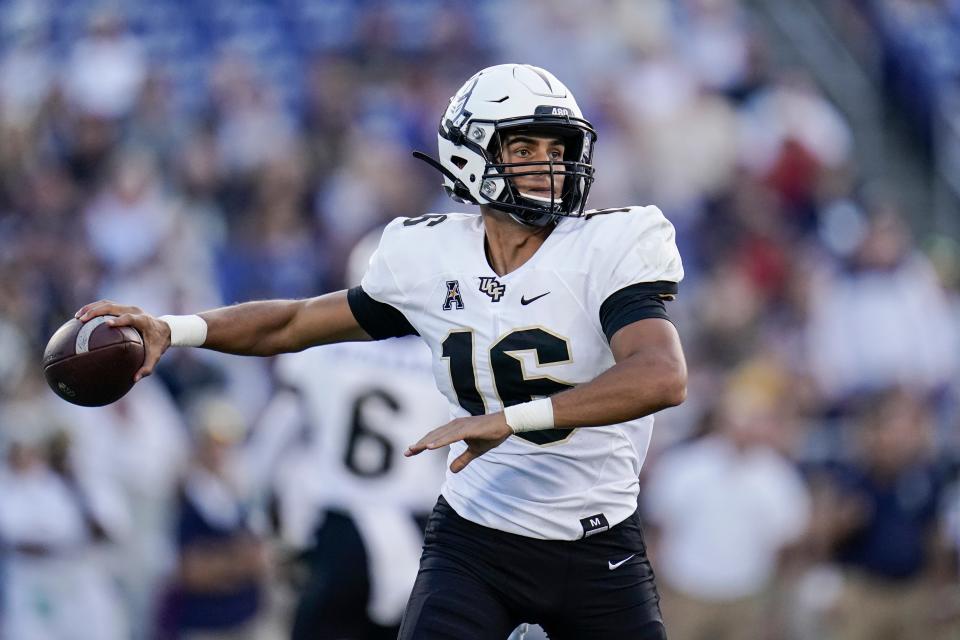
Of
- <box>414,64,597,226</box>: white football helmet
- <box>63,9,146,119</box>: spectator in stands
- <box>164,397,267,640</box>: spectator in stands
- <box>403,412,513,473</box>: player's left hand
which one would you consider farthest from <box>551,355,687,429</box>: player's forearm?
<box>63,9,146,119</box>: spectator in stands

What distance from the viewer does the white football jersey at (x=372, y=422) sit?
208 inches

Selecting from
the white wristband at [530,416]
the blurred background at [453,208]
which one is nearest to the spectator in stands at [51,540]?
the blurred background at [453,208]

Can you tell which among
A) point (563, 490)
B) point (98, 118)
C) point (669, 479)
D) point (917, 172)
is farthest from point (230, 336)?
point (917, 172)

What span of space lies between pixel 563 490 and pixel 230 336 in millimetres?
966

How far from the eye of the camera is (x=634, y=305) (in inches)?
134

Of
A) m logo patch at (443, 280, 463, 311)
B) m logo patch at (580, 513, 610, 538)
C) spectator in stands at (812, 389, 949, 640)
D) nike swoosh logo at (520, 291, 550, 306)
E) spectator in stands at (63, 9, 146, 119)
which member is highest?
spectator in stands at (63, 9, 146, 119)

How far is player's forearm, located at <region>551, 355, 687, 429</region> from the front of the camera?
3.21m

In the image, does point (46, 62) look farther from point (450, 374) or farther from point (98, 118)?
point (450, 374)

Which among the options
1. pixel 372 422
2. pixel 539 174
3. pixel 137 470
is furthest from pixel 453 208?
pixel 539 174

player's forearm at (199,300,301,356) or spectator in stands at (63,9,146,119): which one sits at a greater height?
spectator in stands at (63,9,146,119)

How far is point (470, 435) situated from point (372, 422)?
86.2 inches

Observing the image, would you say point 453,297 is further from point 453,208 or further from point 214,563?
point 453,208

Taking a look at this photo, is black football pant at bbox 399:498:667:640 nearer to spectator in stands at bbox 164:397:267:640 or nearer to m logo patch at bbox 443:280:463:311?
m logo patch at bbox 443:280:463:311

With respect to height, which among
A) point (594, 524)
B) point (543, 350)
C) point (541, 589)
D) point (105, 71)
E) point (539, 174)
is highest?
point (105, 71)
